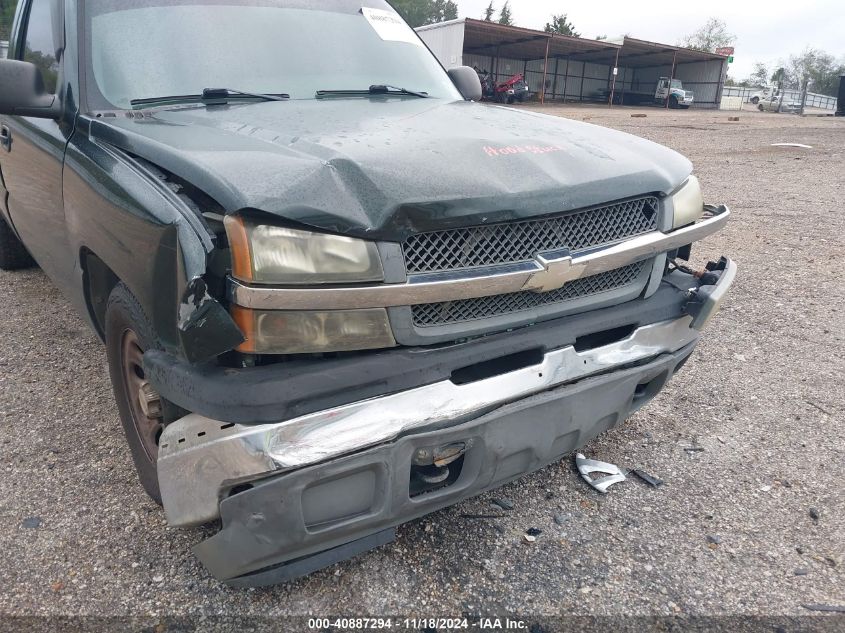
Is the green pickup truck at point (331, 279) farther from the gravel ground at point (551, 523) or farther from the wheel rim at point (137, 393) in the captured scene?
the gravel ground at point (551, 523)

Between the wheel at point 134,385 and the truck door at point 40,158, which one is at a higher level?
the truck door at point 40,158

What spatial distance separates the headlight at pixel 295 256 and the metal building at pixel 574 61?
1224 inches

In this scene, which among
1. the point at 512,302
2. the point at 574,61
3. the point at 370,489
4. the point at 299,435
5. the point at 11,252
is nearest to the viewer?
the point at 299,435

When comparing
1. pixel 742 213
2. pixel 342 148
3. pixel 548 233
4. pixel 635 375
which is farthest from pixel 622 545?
pixel 742 213

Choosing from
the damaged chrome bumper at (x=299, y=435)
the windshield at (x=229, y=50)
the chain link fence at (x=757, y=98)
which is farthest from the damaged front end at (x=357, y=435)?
the chain link fence at (x=757, y=98)

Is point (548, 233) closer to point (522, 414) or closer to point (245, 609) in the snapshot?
point (522, 414)

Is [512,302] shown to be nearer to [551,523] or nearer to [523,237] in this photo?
[523,237]

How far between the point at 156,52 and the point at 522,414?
200 centimetres

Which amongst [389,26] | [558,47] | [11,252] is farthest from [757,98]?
[11,252]

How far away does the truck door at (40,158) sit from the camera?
8.91 ft

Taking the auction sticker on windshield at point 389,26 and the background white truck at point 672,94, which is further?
the background white truck at point 672,94

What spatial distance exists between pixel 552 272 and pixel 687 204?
31.1 inches

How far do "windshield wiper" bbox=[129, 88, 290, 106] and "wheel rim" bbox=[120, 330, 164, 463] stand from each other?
92cm

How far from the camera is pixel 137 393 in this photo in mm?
2361
